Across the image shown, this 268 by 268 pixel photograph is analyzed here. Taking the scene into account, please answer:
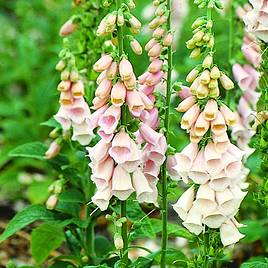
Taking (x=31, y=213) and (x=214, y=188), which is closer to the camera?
(x=214, y=188)

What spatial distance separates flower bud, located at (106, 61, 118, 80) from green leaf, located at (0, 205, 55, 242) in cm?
92

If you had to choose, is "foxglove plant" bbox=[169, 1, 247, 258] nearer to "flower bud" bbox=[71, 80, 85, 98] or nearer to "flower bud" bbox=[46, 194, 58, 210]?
"flower bud" bbox=[71, 80, 85, 98]

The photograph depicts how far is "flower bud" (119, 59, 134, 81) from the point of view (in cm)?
306

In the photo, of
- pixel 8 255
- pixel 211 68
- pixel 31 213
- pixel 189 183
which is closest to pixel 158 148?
pixel 189 183

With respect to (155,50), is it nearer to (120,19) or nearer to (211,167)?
(120,19)

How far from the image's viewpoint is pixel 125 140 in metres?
3.10

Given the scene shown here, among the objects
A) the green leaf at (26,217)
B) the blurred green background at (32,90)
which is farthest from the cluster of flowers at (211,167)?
the blurred green background at (32,90)

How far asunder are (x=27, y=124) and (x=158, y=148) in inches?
137

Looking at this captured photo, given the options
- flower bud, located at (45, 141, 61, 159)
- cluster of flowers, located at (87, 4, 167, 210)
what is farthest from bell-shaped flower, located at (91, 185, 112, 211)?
flower bud, located at (45, 141, 61, 159)

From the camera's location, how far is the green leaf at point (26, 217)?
3696 millimetres

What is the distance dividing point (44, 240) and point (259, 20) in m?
1.61

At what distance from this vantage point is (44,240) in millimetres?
4180

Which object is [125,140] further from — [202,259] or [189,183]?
[202,259]

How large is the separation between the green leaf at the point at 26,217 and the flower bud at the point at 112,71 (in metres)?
0.92
